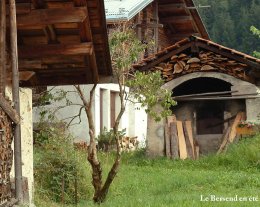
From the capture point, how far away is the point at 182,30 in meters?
27.4

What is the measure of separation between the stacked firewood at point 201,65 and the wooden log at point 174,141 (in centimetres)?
139

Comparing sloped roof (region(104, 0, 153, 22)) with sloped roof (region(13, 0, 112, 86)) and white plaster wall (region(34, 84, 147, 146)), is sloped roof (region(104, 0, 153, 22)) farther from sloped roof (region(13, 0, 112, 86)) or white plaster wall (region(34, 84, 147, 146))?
sloped roof (region(13, 0, 112, 86))

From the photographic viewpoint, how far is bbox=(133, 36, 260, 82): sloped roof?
17712mm

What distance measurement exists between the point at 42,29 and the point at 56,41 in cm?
35

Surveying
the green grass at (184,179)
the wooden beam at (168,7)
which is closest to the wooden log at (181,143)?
A: the green grass at (184,179)

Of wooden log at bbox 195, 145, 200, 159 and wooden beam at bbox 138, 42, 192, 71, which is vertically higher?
wooden beam at bbox 138, 42, 192, 71

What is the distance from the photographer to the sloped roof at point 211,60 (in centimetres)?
1771

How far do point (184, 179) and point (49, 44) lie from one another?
5567 mm

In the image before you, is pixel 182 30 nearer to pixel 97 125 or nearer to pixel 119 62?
pixel 97 125

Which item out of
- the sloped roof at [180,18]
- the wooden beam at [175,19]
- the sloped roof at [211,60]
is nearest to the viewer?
the sloped roof at [211,60]

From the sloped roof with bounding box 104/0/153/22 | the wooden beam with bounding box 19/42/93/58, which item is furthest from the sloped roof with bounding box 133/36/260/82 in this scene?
the wooden beam with bounding box 19/42/93/58

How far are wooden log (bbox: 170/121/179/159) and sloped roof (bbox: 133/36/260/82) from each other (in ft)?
4.88

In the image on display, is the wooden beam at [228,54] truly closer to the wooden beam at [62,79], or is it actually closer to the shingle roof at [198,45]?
the shingle roof at [198,45]

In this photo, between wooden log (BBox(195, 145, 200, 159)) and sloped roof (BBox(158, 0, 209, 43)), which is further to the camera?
sloped roof (BBox(158, 0, 209, 43))
